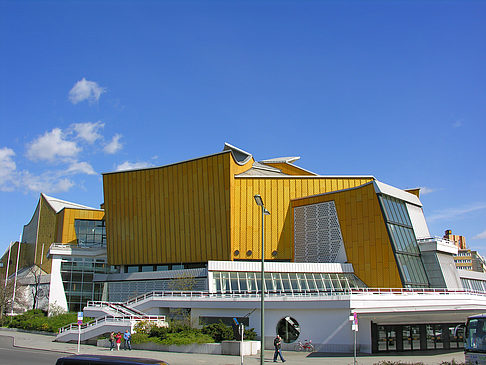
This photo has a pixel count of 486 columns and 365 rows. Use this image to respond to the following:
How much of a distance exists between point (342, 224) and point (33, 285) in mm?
45840

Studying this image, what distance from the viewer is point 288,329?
122 ft

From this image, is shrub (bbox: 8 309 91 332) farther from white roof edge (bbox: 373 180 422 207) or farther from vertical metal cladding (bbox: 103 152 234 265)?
white roof edge (bbox: 373 180 422 207)

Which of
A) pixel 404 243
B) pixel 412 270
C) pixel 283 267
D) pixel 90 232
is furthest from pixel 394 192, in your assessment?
pixel 90 232

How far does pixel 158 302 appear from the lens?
143 ft

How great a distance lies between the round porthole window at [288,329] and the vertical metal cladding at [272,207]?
57.2ft

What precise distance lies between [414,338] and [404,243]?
46.8 ft

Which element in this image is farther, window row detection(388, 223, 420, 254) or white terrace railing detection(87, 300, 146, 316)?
window row detection(388, 223, 420, 254)

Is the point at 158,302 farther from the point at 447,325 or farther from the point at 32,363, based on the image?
the point at 447,325

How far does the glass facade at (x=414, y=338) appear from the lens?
3500cm

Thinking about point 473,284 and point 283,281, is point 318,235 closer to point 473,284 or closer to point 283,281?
point 283,281

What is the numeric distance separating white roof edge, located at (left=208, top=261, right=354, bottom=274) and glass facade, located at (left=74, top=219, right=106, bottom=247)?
103 ft

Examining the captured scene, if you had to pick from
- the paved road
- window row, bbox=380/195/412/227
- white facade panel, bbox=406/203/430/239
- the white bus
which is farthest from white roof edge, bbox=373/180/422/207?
the paved road

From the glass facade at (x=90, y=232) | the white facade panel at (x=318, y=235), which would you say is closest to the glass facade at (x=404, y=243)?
the white facade panel at (x=318, y=235)

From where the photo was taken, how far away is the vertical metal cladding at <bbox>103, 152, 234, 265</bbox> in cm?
5538
